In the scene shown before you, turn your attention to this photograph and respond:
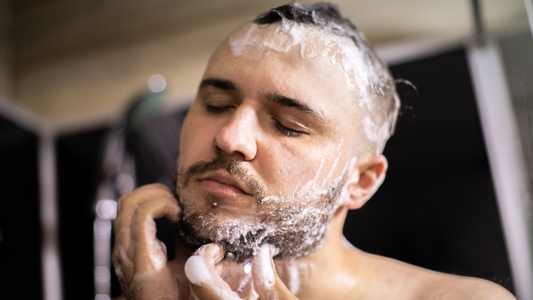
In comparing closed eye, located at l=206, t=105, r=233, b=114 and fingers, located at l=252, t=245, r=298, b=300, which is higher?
closed eye, located at l=206, t=105, r=233, b=114

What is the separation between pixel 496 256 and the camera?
0.67 metres

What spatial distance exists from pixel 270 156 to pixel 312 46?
0.68 feet

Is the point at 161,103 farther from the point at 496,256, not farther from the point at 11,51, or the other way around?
the point at 496,256

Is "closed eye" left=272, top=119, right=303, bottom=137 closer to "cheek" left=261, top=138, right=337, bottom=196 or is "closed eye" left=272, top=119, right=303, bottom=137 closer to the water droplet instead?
"cheek" left=261, top=138, right=337, bottom=196

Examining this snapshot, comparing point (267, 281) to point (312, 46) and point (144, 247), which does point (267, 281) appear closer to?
point (144, 247)

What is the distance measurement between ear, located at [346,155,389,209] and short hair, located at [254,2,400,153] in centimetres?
3

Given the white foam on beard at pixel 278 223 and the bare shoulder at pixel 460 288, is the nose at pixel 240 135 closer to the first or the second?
the white foam on beard at pixel 278 223

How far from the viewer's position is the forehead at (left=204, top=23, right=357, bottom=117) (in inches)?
23.4

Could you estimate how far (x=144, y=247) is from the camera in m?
0.56

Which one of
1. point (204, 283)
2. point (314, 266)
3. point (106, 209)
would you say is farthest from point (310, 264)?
point (106, 209)

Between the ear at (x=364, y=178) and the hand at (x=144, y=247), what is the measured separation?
31 centimetres

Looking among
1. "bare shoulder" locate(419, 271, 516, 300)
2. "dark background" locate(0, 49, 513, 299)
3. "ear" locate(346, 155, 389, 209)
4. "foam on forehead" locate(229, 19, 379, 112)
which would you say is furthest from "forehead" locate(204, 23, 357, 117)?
"bare shoulder" locate(419, 271, 516, 300)

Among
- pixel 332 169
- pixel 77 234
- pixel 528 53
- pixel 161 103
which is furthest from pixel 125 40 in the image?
pixel 528 53

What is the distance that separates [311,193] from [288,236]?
78 millimetres
